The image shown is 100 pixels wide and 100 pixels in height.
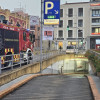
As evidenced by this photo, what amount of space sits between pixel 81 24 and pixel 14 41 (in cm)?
5826

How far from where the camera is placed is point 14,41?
18984 millimetres

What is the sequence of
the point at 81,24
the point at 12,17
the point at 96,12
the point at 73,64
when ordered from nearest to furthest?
1. the point at 73,64
2. the point at 12,17
3. the point at 96,12
4. the point at 81,24

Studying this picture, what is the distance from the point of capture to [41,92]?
9.12 m

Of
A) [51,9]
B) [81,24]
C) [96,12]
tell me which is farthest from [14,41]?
[81,24]

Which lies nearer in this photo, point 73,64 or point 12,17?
point 73,64

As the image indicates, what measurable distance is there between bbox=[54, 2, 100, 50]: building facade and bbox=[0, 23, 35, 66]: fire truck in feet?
168

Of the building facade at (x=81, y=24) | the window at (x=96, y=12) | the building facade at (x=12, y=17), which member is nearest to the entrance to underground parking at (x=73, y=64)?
the building facade at (x=12, y=17)

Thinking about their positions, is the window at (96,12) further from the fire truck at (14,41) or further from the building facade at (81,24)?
the fire truck at (14,41)

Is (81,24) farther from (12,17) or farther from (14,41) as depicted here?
(14,41)

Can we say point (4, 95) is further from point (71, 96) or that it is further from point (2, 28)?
point (2, 28)

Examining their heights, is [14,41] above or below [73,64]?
above

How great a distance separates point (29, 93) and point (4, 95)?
105 centimetres

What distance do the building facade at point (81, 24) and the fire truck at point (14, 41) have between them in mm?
51222

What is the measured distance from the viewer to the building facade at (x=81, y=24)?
2832 inches
